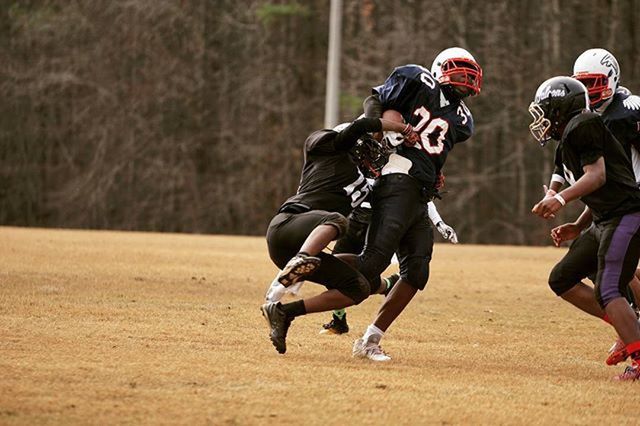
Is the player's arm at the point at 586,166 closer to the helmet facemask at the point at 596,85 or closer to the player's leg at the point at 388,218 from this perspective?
the player's leg at the point at 388,218

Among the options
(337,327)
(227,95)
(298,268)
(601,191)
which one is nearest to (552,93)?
(601,191)

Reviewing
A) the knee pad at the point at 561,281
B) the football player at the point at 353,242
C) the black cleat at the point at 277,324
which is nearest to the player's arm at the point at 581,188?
the knee pad at the point at 561,281

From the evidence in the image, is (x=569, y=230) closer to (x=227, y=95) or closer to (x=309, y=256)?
(x=309, y=256)

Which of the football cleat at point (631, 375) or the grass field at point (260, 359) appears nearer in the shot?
the grass field at point (260, 359)

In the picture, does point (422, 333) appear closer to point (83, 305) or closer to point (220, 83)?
point (83, 305)

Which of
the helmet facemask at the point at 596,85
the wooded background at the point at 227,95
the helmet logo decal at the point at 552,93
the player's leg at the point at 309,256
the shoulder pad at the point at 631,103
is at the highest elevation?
the helmet logo decal at the point at 552,93

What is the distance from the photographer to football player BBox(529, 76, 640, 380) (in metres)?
6.68

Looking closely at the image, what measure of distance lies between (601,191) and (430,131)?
47.3 inches

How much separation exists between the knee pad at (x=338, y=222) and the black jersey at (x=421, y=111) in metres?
0.55

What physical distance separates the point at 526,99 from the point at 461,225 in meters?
3.89

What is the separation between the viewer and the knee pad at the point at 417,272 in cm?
740

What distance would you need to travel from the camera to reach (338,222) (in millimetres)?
7199

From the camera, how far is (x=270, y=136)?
33688mm

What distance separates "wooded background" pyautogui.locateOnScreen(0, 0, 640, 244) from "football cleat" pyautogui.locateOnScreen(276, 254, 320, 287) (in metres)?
25.5
